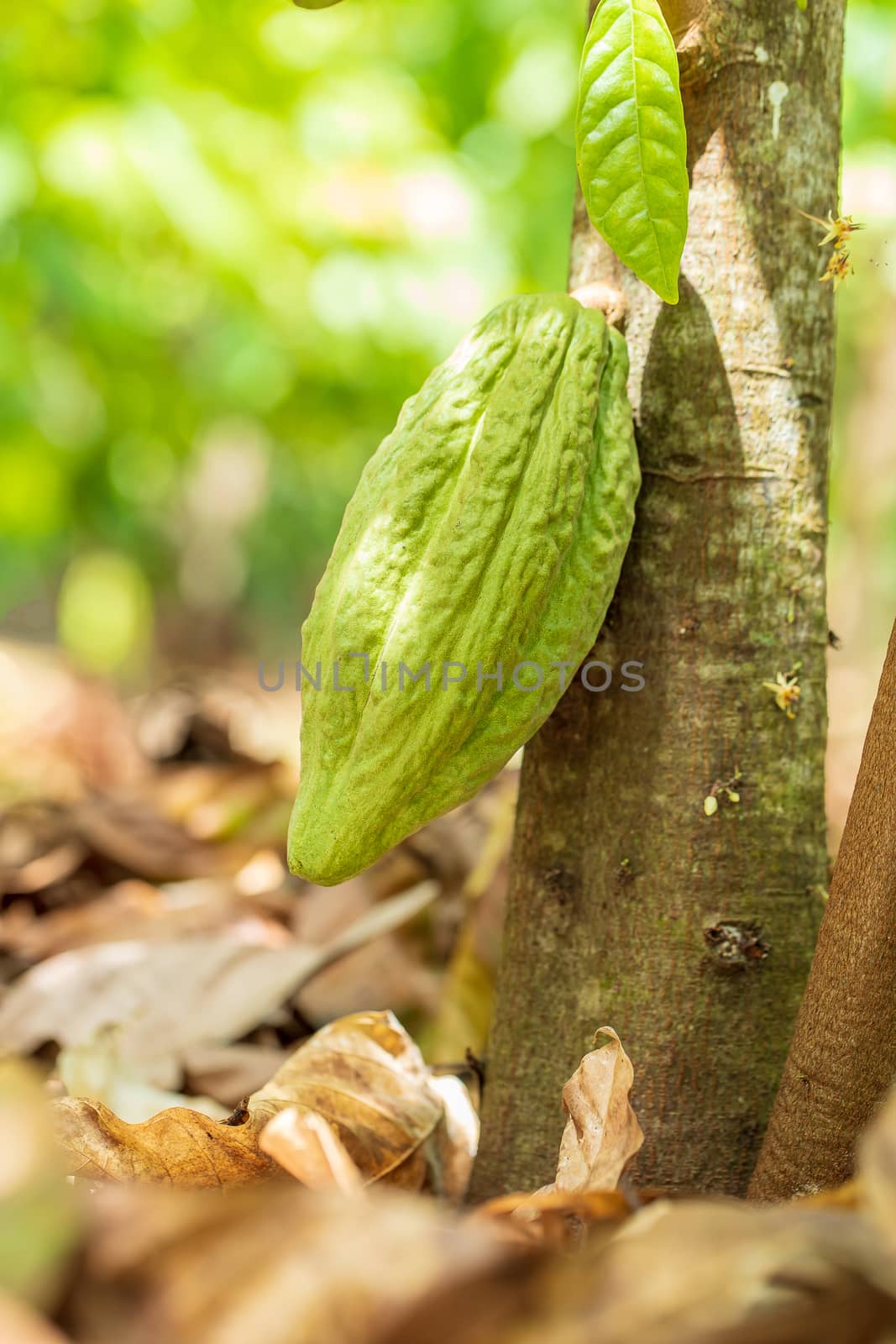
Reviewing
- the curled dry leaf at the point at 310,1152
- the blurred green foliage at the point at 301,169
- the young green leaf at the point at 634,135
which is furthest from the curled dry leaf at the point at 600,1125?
the blurred green foliage at the point at 301,169

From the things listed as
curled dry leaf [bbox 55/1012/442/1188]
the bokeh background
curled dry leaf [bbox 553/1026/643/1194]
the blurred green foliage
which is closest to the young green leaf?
curled dry leaf [bbox 553/1026/643/1194]

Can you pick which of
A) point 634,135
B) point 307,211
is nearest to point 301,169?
point 307,211

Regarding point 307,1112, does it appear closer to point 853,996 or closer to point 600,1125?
point 600,1125

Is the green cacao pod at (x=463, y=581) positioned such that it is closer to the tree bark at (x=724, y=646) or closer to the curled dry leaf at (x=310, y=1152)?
the tree bark at (x=724, y=646)

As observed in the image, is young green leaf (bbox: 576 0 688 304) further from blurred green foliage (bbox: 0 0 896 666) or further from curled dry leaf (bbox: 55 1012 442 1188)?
blurred green foliage (bbox: 0 0 896 666)

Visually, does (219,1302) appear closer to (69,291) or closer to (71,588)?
(69,291)

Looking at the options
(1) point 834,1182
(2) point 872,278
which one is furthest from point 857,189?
(1) point 834,1182

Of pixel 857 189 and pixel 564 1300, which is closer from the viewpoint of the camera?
pixel 564 1300
